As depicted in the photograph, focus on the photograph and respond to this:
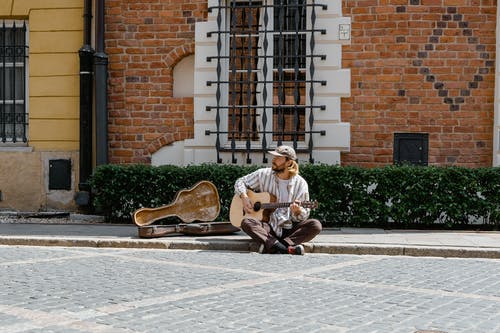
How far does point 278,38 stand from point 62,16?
12.2 feet

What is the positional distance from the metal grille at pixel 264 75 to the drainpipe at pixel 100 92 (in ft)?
5.80

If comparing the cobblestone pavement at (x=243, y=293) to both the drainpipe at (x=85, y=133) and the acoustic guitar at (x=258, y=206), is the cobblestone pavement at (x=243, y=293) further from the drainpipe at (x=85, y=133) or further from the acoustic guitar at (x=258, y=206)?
the drainpipe at (x=85, y=133)

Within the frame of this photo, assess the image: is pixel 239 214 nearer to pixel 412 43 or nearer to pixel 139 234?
pixel 139 234

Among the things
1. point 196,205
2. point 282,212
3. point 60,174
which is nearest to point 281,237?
point 282,212

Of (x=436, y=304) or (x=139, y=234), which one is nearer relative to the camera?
(x=436, y=304)

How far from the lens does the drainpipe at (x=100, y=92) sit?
11680mm

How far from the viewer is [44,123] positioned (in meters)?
12.2

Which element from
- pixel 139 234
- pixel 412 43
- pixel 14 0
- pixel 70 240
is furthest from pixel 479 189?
pixel 14 0

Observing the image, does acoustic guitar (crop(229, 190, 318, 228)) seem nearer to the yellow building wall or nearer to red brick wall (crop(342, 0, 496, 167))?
red brick wall (crop(342, 0, 496, 167))

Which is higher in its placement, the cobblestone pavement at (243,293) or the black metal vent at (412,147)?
the black metal vent at (412,147)

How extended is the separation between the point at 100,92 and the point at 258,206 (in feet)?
14.2

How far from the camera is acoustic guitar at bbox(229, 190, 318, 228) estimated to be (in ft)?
28.0

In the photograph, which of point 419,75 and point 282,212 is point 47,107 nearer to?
point 282,212

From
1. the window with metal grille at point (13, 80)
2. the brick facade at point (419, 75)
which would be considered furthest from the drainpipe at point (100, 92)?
the window with metal grille at point (13, 80)
